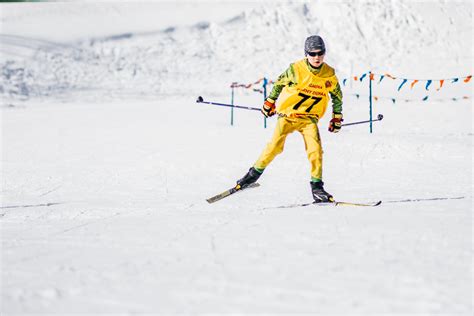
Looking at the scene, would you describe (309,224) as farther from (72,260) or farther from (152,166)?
(152,166)

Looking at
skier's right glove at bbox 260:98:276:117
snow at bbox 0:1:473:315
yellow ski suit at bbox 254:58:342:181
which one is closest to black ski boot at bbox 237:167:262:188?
snow at bbox 0:1:473:315

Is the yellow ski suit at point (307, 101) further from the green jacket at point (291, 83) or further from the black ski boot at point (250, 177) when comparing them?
the black ski boot at point (250, 177)

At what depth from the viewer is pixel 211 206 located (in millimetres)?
5449

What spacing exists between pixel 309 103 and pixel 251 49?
20760 mm

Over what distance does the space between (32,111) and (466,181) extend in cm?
1454

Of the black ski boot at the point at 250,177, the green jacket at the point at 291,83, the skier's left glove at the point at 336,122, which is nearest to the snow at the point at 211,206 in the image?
the black ski boot at the point at 250,177

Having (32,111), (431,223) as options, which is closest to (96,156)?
(431,223)

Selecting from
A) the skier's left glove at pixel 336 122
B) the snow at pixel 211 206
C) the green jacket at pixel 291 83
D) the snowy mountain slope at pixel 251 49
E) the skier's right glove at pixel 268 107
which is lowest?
the snow at pixel 211 206

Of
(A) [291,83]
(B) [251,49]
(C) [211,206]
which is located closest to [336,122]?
(A) [291,83]

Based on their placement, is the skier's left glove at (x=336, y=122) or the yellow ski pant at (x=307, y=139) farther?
the skier's left glove at (x=336, y=122)

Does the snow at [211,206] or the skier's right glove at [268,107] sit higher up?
the skier's right glove at [268,107]

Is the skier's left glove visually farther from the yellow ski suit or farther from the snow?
the snow

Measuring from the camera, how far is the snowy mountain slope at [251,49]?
76.0ft

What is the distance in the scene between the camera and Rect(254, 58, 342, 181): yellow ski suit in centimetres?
517
